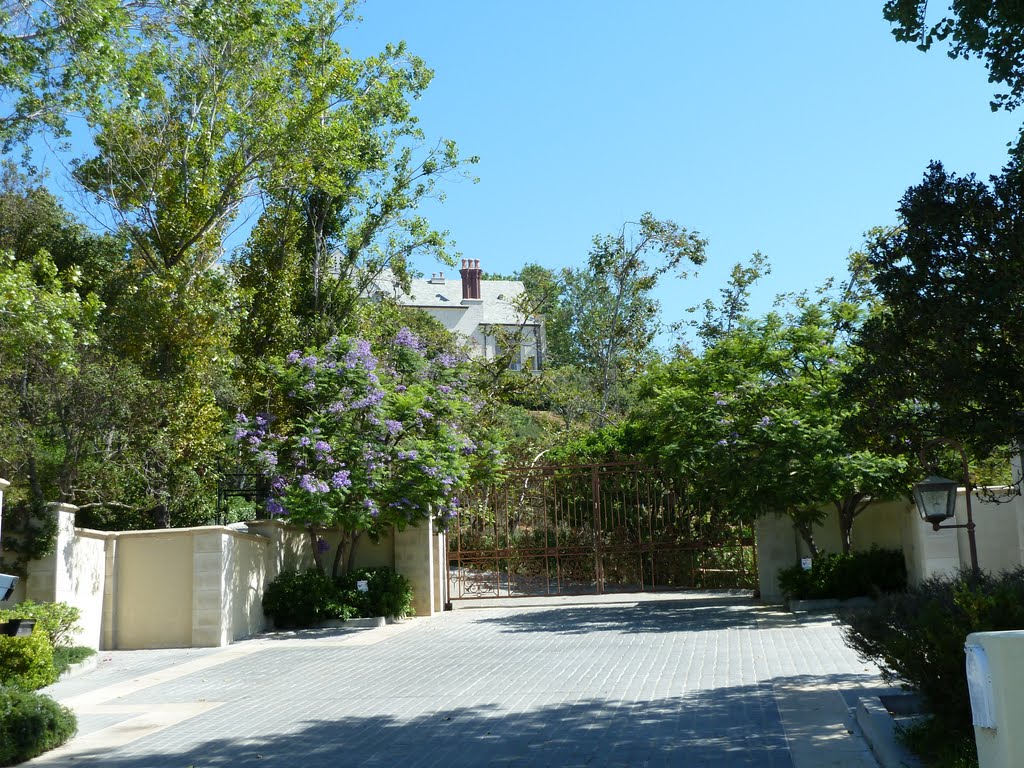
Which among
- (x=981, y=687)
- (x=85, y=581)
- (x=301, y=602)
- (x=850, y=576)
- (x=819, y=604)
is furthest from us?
(x=301, y=602)

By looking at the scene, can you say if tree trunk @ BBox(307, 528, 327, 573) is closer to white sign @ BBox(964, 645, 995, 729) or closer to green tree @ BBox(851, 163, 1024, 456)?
green tree @ BBox(851, 163, 1024, 456)

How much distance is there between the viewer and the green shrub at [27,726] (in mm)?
8156

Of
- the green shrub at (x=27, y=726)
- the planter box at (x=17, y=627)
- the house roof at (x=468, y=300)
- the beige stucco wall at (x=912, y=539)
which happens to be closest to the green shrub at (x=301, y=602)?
the planter box at (x=17, y=627)

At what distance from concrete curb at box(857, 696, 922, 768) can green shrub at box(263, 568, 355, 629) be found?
1119cm

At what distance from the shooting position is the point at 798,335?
1864 centimetres

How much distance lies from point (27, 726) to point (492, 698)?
427 centimetres

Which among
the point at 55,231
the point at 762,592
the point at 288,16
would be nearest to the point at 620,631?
the point at 762,592

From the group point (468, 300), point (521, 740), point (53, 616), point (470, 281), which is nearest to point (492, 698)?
point (521, 740)

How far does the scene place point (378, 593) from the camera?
744 inches

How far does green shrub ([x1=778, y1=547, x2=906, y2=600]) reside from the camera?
1756 cm

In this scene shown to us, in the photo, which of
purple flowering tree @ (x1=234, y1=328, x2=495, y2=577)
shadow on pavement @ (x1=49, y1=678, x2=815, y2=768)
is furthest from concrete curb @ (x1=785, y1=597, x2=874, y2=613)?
shadow on pavement @ (x1=49, y1=678, x2=815, y2=768)

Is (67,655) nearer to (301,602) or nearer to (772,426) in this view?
(301,602)

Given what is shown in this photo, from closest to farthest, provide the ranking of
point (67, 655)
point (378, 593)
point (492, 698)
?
point (492, 698)
point (67, 655)
point (378, 593)

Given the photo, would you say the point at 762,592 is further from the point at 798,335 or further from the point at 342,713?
the point at 342,713
